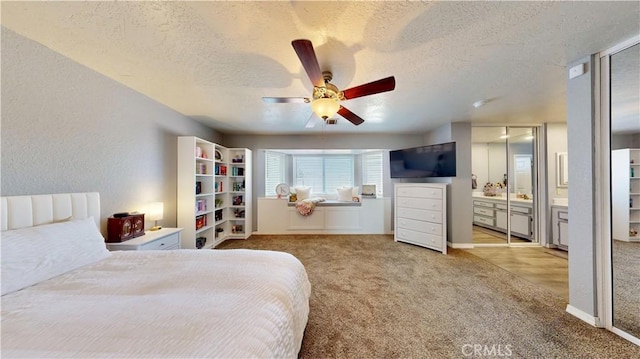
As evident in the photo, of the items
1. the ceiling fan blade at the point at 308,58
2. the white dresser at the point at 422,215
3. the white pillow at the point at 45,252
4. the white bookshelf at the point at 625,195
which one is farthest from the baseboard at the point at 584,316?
the white pillow at the point at 45,252

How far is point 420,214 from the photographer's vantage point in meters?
3.89

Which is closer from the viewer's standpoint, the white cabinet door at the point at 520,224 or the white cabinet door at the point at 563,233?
the white cabinet door at the point at 563,233

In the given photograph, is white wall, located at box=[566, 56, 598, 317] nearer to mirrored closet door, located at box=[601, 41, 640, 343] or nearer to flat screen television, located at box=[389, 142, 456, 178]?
mirrored closet door, located at box=[601, 41, 640, 343]

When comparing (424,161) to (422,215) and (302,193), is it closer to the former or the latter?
(422,215)

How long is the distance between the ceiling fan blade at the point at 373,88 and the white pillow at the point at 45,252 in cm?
230

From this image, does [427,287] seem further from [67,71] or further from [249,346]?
[67,71]

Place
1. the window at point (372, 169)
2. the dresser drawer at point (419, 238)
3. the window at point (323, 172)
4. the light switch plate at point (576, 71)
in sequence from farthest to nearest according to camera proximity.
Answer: the window at point (323, 172), the window at point (372, 169), the dresser drawer at point (419, 238), the light switch plate at point (576, 71)

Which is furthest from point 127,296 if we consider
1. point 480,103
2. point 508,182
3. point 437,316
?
point 508,182

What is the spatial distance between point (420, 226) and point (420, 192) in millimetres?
615

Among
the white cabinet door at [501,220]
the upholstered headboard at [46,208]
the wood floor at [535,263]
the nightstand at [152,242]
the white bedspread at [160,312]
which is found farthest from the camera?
the white cabinet door at [501,220]

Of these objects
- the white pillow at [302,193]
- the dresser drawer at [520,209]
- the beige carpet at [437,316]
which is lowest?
the beige carpet at [437,316]

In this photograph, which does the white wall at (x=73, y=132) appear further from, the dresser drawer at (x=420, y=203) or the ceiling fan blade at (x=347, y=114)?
the dresser drawer at (x=420, y=203)

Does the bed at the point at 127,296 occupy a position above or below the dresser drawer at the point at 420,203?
below

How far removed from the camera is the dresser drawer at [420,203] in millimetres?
3666
